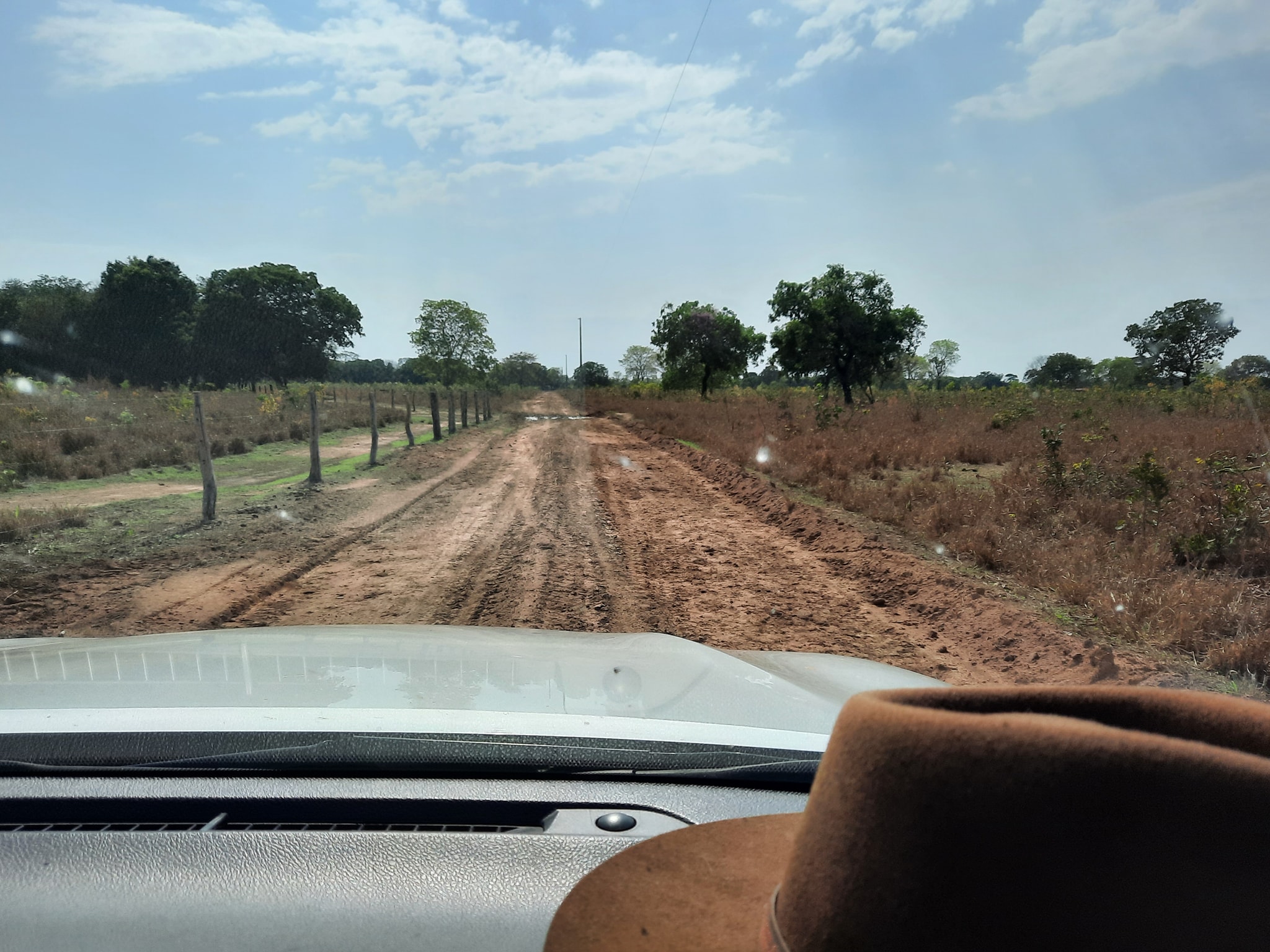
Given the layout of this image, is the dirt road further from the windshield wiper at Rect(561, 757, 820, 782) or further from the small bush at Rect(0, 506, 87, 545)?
the windshield wiper at Rect(561, 757, 820, 782)

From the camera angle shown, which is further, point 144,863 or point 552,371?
point 552,371

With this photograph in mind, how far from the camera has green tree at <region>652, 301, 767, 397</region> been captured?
48.2 metres

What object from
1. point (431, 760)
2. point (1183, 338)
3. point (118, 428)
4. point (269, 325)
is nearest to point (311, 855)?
point (431, 760)

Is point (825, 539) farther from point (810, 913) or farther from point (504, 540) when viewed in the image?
point (810, 913)

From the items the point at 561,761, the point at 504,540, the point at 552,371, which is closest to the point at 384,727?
the point at 561,761

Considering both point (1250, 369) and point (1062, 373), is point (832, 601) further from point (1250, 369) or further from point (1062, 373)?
point (1062, 373)

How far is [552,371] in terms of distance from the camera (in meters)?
95.8

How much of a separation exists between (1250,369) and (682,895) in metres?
29.9

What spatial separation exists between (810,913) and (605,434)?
25560 millimetres

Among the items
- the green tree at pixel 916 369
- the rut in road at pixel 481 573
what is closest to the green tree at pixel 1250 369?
the rut in road at pixel 481 573

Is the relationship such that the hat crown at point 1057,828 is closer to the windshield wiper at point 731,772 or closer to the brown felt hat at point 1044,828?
the brown felt hat at point 1044,828

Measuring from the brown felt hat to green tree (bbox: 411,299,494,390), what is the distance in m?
29.3

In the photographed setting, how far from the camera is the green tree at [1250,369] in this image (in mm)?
21094

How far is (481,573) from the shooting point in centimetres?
706
